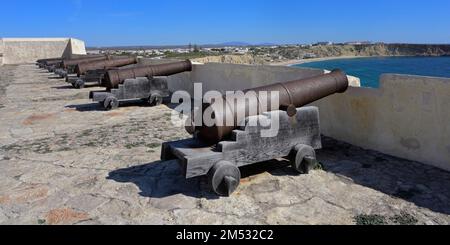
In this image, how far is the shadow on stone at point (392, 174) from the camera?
3.31 metres

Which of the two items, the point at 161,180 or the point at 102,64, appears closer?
the point at 161,180

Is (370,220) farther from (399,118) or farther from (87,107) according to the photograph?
(87,107)

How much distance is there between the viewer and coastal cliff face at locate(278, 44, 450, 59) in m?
134

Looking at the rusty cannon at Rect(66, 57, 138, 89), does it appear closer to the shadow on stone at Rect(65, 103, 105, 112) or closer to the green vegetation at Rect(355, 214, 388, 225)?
the shadow on stone at Rect(65, 103, 105, 112)

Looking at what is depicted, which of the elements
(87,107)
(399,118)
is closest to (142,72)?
(87,107)

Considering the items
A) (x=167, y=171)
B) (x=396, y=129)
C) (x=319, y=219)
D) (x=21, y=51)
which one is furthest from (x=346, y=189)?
(x=21, y=51)

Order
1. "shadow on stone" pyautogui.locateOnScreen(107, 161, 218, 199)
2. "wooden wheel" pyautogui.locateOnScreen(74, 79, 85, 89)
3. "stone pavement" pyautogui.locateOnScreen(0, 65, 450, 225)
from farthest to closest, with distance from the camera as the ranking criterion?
"wooden wheel" pyautogui.locateOnScreen(74, 79, 85, 89), "shadow on stone" pyautogui.locateOnScreen(107, 161, 218, 199), "stone pavement" pyautogui.locateOnScreen(0, 65, 450, 225)

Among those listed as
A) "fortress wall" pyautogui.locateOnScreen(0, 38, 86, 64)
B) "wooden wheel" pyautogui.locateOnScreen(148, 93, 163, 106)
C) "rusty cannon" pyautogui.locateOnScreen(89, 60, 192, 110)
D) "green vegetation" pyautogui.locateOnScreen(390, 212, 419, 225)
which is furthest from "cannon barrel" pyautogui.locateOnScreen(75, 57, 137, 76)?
"fortress wall" pyautogui.locateOnScreen(0, 38, 86, 64)

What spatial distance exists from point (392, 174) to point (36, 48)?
3313 centimetres

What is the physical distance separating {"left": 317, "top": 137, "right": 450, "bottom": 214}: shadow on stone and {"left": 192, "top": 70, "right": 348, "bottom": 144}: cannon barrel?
0.71 m

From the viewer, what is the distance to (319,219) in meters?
3.00

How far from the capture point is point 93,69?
12.5 meters

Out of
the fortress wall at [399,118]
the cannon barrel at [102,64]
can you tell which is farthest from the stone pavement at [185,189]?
the cannon barrel at [102,64]

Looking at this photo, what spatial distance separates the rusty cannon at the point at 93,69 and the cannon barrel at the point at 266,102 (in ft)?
28.9
